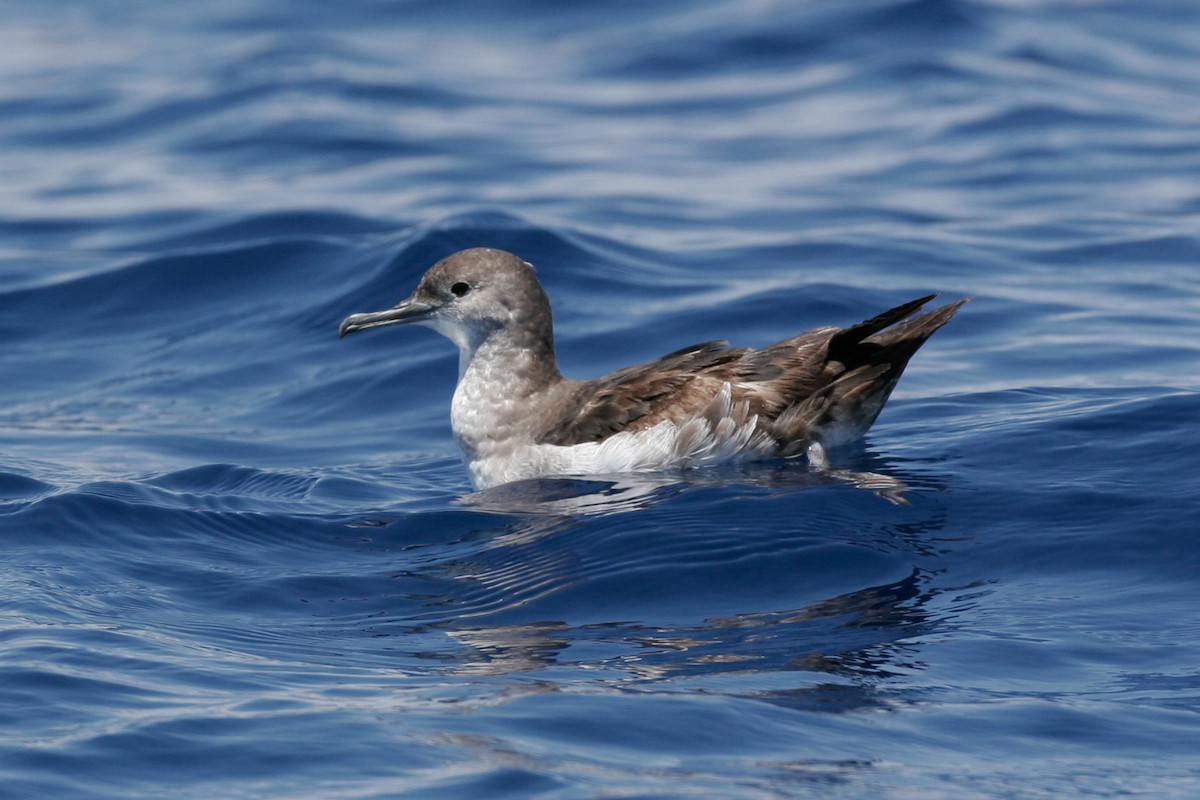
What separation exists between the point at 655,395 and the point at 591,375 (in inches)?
105

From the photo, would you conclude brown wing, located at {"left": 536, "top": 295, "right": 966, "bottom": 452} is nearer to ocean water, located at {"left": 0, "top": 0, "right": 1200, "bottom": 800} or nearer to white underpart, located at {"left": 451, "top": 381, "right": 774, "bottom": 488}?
white underpart, located at {"left": 451, "top": 381, "right": 774, "bottom": 488}

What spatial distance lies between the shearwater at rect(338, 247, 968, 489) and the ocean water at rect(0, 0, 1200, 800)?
0.19 metres

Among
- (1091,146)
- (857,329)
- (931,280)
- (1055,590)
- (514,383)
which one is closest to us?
(1055,590)

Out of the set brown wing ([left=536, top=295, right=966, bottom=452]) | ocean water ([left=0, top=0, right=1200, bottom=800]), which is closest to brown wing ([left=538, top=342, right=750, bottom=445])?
brown wing ([left=536, top=295, right=966, bottom=452])

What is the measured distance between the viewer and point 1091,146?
15203mm

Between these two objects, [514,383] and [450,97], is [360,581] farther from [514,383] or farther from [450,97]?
[450,97]


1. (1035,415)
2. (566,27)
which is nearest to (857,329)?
(1035,415)

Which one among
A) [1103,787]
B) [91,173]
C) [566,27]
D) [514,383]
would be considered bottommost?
[1103,787]

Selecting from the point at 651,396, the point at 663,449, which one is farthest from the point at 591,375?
the point at 663,449

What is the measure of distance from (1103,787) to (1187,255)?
836 centimetres

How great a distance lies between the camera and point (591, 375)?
10.3 m

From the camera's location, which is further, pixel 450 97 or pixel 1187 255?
pixel 450 97

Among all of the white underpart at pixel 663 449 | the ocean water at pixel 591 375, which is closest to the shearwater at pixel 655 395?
the white underpart at pixel 663 449

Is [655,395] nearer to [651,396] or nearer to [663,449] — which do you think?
[651,396]
